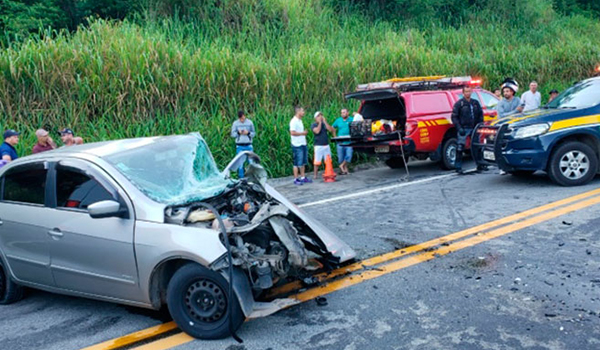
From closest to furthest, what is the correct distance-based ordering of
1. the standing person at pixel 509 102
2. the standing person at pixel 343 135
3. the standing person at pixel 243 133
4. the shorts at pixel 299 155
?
the standing person at pixel 509 102 → the standing person at pixel 243 133 → the shorts at pixel 299 155 → the standing person at pixel 343 135

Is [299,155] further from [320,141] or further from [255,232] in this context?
[255,232]

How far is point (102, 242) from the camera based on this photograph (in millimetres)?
4316

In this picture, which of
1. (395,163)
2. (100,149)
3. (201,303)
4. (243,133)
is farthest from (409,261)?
(395,163)

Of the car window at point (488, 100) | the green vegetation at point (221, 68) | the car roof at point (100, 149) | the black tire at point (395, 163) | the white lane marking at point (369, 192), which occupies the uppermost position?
the green vegetation at point (221, 68)

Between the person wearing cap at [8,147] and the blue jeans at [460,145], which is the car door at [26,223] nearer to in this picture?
the person wearing cap at [8,147]

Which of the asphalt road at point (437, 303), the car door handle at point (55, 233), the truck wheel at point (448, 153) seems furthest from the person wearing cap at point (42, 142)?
the truck wheel at point (448, 153)

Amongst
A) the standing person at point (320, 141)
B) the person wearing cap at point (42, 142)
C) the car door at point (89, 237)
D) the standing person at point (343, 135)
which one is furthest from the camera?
the standing person at point (343, 135)

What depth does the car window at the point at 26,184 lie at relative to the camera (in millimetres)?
4816

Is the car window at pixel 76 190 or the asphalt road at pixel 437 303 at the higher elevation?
the car window at pixel 76 190

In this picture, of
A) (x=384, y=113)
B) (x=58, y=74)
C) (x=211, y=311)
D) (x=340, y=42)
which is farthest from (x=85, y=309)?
(x=340, y=42)

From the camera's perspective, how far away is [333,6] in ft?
75.9

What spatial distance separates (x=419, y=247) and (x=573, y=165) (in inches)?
161

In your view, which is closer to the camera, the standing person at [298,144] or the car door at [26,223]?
the car door at [26,223]

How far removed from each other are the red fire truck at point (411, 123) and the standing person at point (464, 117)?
751mm
